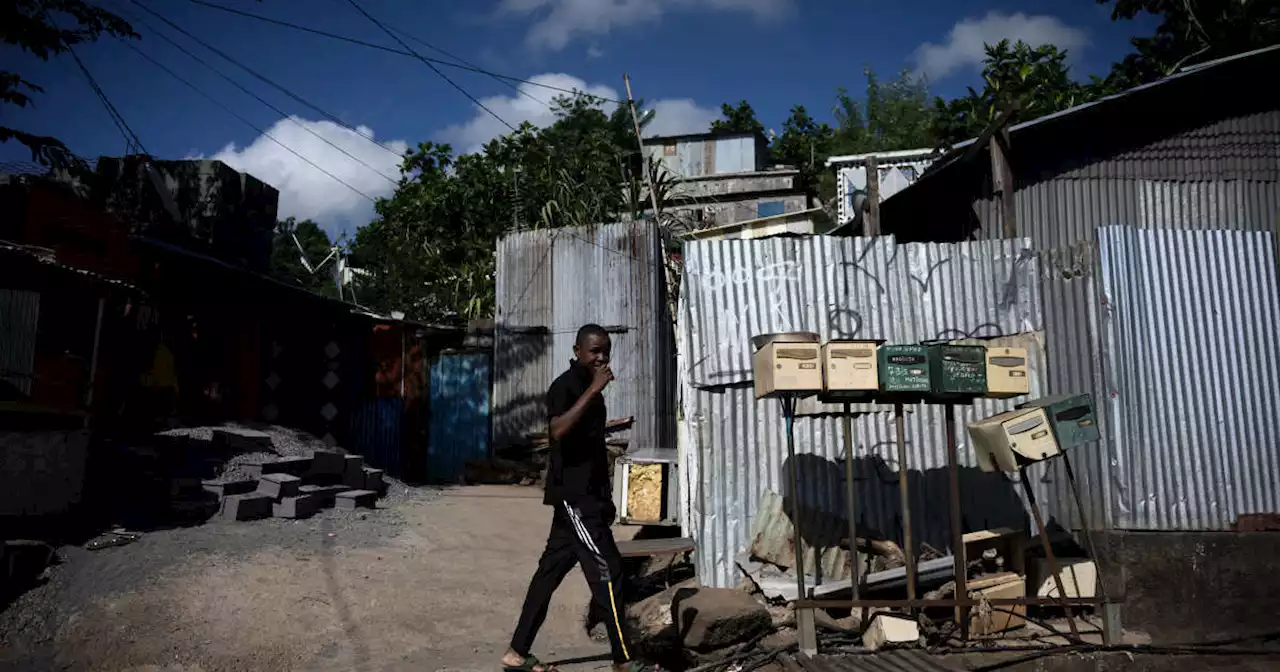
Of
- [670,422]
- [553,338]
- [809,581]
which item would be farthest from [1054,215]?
[553,338]

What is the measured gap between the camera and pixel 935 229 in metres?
10.1

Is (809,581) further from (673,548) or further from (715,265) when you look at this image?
(715,265)

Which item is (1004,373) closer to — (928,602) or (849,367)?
(849,367)

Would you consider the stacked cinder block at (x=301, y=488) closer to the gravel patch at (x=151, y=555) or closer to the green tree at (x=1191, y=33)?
the gravel patch at (x=151, y=555)

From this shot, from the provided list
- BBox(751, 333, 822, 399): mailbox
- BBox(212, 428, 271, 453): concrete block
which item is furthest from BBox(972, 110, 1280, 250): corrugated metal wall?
BBox(212, 428, 271, 453): concrete block

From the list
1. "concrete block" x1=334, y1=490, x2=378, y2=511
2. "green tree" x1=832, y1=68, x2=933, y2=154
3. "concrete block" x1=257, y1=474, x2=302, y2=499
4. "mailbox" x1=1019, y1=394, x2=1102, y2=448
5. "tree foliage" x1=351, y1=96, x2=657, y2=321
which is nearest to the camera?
"mailbox" x1=1019, y1=394, x2=1102, y2=448

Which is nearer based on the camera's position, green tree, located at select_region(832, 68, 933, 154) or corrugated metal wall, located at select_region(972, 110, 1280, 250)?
corrugated metal wall, located at select_region(972, 110, 1280, 250)

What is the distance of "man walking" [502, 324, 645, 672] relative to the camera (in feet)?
15.7

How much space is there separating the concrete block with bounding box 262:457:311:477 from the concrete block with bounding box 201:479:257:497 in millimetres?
504

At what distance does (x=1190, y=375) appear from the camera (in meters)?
6.66

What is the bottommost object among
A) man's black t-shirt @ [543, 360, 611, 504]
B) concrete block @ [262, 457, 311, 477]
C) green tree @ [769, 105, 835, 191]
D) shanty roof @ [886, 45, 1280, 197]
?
concrete block @ [262, 457, 311, 477]

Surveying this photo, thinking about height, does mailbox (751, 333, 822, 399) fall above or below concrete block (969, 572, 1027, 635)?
above

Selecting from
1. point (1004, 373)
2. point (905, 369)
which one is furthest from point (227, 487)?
point (1004, 373)

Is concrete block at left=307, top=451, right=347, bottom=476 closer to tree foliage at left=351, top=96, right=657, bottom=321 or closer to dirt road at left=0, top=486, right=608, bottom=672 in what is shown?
dirt road at left=0, top=486, right=608, bottom=672
